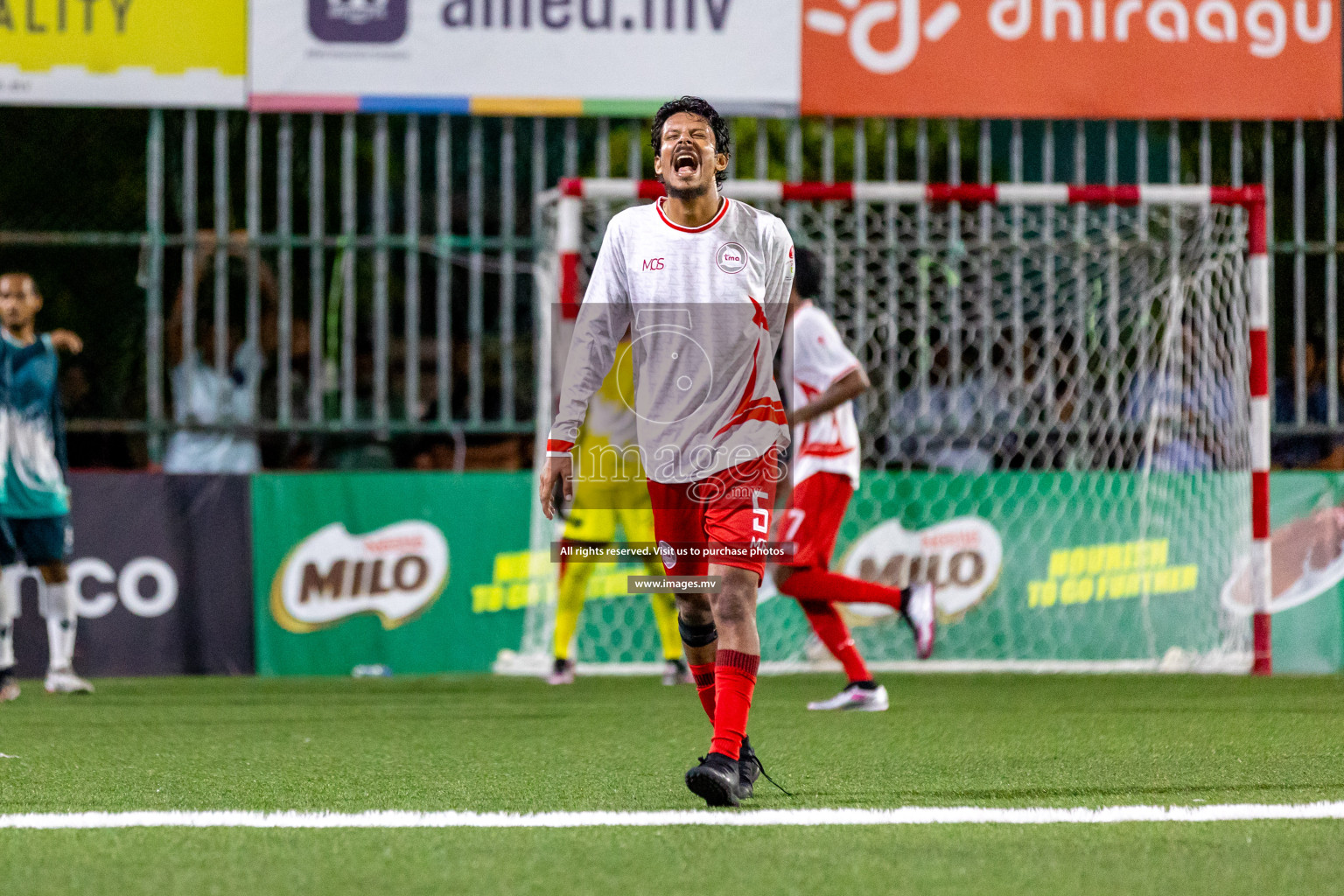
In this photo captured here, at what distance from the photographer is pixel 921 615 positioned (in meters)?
8.19

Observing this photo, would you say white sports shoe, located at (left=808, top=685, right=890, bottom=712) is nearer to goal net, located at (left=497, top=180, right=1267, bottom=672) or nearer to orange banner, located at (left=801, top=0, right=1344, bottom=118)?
goal net, located at (left=497, top=180, right=1267, bottom=672)

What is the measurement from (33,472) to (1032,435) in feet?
18.5

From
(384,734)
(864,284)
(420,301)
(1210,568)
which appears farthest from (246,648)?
(1210,568)

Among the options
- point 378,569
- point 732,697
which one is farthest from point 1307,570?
point 732,697

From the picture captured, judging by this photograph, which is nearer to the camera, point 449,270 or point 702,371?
point 702,371

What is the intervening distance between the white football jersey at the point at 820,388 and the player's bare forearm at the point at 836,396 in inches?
1.5

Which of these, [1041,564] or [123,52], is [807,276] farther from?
[123,52]

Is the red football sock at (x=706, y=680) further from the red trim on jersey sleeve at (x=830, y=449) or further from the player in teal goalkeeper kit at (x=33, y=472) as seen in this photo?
the player in teal goalkeeper kit at (x=33, y=472)

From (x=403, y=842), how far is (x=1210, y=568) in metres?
6.99

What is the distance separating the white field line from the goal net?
499 cm

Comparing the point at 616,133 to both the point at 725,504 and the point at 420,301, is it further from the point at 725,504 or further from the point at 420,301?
the point at 725,504

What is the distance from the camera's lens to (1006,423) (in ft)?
34.3

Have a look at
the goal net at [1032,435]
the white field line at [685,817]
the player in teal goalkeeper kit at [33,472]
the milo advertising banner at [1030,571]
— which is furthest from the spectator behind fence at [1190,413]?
the player in teal goalkeeper kit at [33,472]

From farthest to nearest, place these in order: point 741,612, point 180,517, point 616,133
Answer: point 616,133, point 180,517, point 741,612
